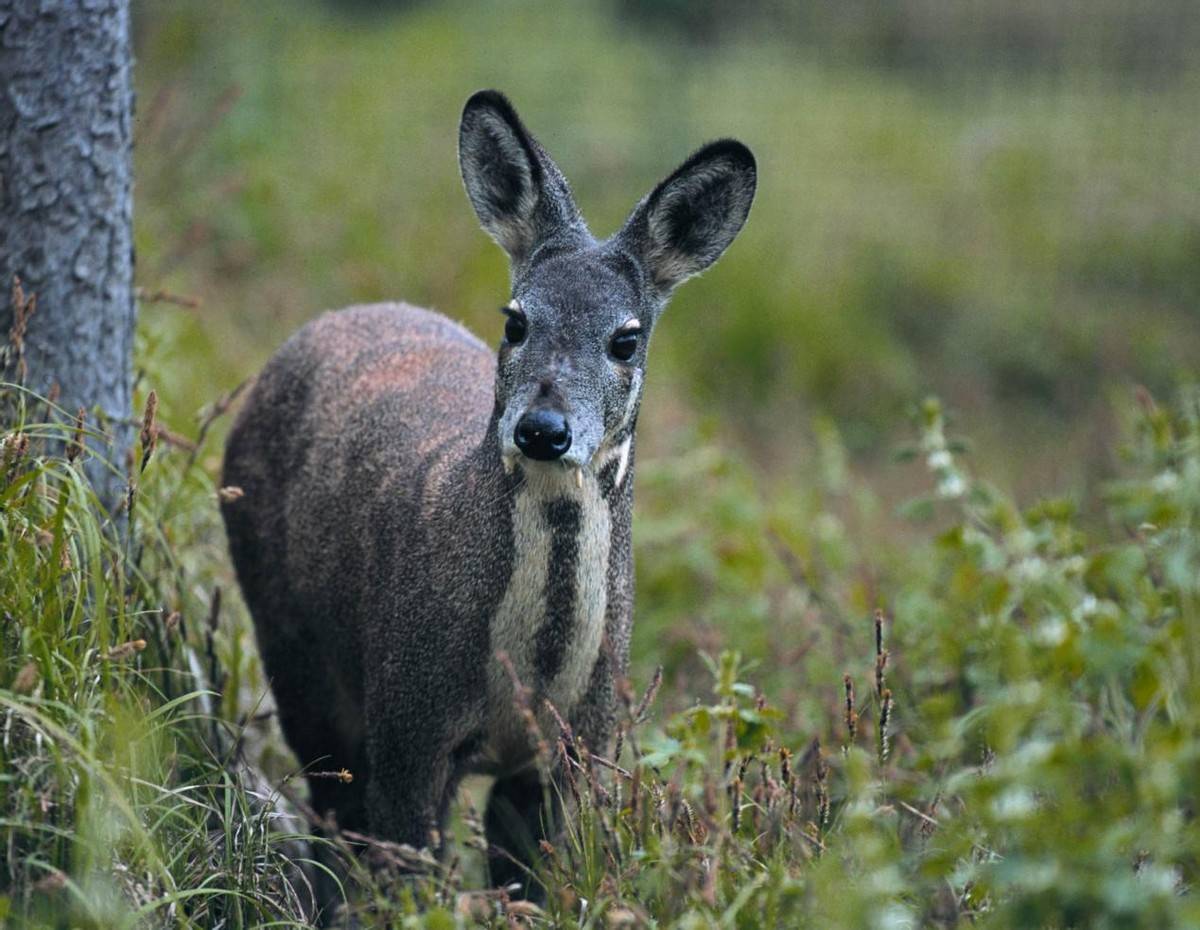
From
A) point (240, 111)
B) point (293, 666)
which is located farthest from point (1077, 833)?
point (240, 111)

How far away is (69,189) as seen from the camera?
14.9ft

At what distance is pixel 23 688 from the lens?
3.31 meters

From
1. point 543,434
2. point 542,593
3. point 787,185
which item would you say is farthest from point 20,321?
point 787,185

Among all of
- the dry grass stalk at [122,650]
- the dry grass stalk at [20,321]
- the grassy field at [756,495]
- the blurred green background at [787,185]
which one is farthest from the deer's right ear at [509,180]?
the blurred green background at [787,185]

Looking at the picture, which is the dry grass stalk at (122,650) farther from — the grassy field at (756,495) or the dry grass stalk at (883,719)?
the dry grass stalk at (883,719)

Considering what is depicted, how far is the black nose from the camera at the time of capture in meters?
3.73

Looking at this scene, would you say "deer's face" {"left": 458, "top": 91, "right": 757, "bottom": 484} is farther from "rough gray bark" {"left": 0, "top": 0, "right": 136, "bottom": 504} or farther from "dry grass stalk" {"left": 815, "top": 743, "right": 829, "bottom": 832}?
"rough gray bark" {"left": 0, "top": 0, "right": 136, "bottom": 504}

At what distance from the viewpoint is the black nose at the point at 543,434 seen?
12.2 feet

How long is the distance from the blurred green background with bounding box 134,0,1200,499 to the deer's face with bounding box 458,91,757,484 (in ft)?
9.62

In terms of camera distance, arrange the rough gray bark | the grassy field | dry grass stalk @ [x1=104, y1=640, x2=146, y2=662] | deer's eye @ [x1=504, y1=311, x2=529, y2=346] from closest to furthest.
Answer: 1. the grassy field
2. dry grass stalk @ [x1=104, y1=640, x2=146, y2=662]
3. deer's eye @ [x1=504, y1=311, x2=529, y2=346]
4. the rough gray bark

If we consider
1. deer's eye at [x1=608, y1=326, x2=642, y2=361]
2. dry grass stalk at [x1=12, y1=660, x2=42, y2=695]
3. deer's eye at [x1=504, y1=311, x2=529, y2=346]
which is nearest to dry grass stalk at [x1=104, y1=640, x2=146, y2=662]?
dry grass stalk at [x1=12, y1=660, x2=42, y2=695]

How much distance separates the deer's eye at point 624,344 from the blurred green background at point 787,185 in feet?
11.1

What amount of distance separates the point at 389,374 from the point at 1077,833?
2.84 metres

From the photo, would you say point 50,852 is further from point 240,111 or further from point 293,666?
point 240,111
